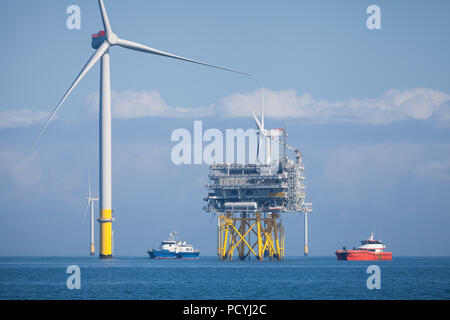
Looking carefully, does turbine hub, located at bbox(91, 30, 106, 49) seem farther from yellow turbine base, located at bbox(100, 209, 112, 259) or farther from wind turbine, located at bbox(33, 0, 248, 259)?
yellow turbine base, located at bbox(100, 209, 112, 259)

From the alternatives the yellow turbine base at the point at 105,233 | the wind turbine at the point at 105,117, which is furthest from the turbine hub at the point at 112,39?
the yellow turbine base at the point at 105,233

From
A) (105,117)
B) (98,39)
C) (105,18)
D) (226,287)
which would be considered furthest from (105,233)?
(226,287)

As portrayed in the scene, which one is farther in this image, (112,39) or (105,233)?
(105,233)

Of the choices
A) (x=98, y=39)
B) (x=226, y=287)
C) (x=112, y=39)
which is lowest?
(x=226, y=287)

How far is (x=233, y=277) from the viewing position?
107m

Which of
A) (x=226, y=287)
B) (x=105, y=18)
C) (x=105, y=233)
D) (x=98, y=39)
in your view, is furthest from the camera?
(x=105, y=233)

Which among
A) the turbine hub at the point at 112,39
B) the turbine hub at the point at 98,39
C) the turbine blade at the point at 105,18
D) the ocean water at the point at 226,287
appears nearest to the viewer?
the ocean water at the point at 226,287

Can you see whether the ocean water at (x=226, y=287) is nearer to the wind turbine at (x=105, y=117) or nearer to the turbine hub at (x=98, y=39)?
the wind turbine at (x=105, y=117)

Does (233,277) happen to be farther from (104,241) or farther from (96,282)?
(104,241)

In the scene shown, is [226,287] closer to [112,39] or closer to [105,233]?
[105,233]

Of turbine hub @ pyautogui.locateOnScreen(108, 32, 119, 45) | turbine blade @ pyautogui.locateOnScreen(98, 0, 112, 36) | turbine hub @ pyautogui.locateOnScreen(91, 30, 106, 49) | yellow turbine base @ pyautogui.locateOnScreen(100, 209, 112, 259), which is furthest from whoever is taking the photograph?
yellow turbine base @ pyautogui.locateOnScreen(100, 209, 112, 259)

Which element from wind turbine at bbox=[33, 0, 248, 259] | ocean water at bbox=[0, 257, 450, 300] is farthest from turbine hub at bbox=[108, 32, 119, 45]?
ocean water at bbox=[0, 257, 450, 300]

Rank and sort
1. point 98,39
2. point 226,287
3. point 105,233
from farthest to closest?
point 105,233, point 98,39, point 226,287
